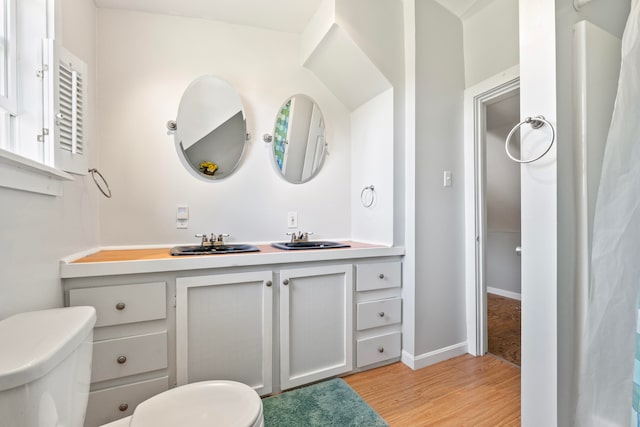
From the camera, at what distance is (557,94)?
112 centimetres

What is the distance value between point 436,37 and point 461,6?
29 cm

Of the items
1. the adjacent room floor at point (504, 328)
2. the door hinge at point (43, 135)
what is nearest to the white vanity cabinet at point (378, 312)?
the adjacent room floor at point (504, 328)

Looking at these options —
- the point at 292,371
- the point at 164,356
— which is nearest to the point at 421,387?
the point at 292,371

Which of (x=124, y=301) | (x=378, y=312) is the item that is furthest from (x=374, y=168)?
(x=124, y=301)

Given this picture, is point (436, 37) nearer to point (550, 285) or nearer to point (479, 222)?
point (479, 222)

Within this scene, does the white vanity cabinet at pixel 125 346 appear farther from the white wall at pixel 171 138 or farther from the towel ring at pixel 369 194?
the towel ring at pixel 369 194

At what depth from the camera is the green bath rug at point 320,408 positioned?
55.0 inches

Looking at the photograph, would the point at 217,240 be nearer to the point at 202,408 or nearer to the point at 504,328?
the point at 202,408

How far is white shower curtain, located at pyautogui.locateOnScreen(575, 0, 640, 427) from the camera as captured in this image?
93 cm

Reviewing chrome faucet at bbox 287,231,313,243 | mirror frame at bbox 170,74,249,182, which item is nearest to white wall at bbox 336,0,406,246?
chrome faucet at bbox 287,231,313,243

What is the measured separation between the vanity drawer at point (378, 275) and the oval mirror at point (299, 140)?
0.85 meters

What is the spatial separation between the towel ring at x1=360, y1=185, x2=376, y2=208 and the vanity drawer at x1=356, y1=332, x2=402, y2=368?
94cm

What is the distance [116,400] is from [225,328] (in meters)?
0.53

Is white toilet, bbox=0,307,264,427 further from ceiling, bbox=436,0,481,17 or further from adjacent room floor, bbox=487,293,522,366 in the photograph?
ceiling, bbox=436,0,481,17
